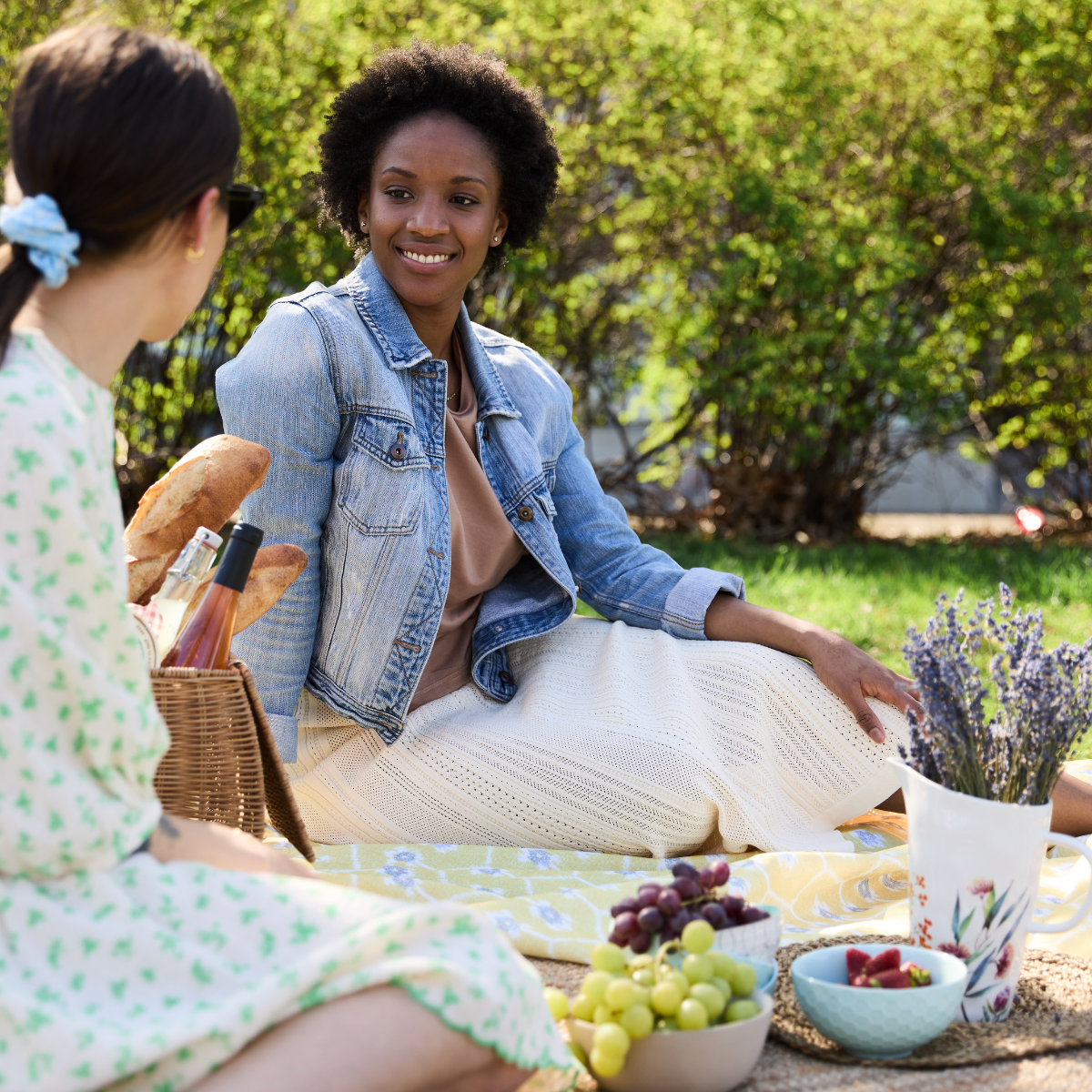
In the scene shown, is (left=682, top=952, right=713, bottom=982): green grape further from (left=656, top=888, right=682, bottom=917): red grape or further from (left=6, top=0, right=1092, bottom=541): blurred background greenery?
(left=6, top=0, right=1092, bottom=541): blurred background greenery

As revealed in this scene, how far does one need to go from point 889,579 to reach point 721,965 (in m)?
5.07

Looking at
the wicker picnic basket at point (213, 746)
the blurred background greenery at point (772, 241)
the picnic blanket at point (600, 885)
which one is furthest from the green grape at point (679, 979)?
the blurred background greenery at point (772, 241)

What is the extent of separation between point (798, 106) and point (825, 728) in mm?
6151

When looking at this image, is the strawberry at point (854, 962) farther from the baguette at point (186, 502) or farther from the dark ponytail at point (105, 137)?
the dark ponytail at point (105, 137)

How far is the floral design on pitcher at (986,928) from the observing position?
2.06 meters

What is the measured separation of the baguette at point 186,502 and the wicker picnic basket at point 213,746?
282mm

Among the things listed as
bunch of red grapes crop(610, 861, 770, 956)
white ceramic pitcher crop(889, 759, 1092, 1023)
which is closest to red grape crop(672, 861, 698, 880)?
bunch of red grapes crop(610, 861, 770, 956)

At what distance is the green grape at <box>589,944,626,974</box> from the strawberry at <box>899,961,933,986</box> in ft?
1.50

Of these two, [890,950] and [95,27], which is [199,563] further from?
[890,950]

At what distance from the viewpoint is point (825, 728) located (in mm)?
3008

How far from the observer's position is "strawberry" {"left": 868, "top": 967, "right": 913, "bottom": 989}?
1.97 meters

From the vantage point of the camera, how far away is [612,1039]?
174 cm

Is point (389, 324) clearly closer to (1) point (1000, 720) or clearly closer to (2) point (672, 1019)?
(1) point (1000, 720)

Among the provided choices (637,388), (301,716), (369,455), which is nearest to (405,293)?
(369,455)
